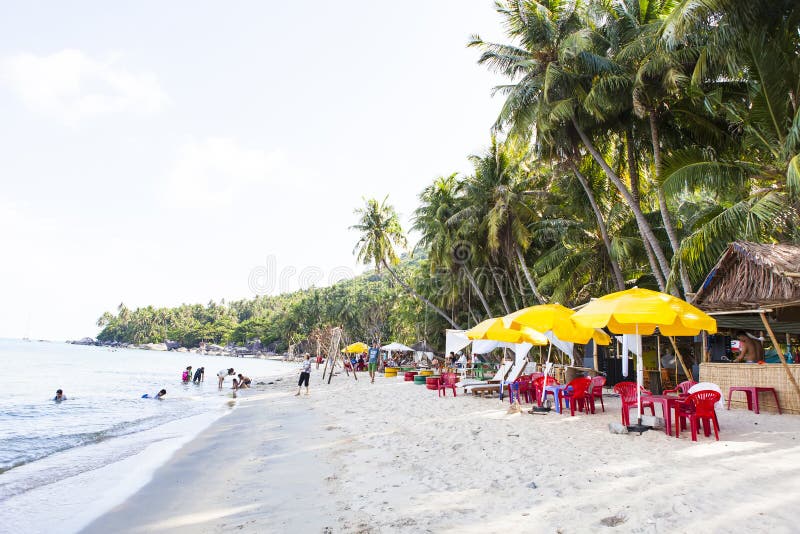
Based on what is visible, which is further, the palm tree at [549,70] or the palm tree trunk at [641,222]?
the palm tree at [549,70]

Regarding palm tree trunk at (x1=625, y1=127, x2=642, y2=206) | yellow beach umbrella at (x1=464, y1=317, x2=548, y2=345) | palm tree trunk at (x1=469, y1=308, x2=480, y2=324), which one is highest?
palm tree trunk at (x1=625, y1=127, x2=642, y2=206)

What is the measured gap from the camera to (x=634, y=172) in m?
13.8

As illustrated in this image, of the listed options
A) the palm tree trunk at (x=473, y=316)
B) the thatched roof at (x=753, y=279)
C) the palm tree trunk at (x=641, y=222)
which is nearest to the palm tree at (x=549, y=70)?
the palm tree trunk at (x=641, y=222)

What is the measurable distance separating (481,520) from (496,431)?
12.5 feet

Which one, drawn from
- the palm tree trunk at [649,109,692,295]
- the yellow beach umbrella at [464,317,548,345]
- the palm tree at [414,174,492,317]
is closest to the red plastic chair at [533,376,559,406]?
the yellow beach umbrella at [464,317,548,345]

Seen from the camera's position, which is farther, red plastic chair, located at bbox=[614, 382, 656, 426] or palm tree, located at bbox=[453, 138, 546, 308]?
palm tree, located at bbox=[453, 138, 546, 308]

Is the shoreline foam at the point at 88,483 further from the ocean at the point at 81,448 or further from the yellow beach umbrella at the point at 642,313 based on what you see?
the yellow beach umbrella at the point at 642,313

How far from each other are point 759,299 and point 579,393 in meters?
3.52

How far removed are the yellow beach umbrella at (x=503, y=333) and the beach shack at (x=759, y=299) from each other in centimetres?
327

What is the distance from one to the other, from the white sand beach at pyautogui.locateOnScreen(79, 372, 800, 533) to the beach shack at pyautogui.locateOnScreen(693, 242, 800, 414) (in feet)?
2.15

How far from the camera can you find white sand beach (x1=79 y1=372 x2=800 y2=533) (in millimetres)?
3789

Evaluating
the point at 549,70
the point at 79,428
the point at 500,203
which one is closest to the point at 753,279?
the point at 549,70

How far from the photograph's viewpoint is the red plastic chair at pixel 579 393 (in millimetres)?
8930

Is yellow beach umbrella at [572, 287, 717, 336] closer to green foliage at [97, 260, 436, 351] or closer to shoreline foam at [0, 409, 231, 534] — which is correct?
shoreline foam at [0, 409, 231, 534]
